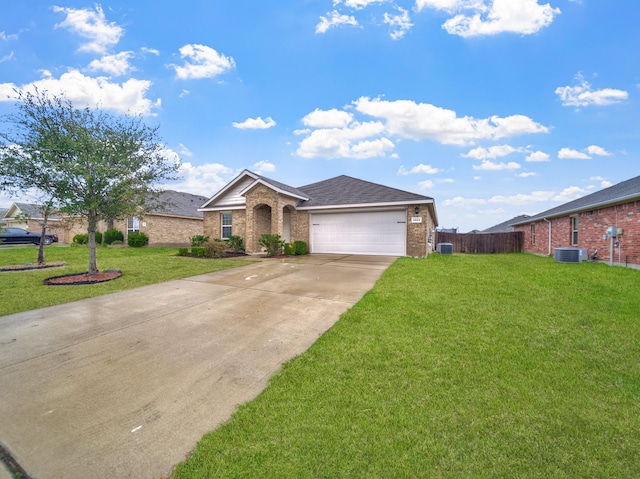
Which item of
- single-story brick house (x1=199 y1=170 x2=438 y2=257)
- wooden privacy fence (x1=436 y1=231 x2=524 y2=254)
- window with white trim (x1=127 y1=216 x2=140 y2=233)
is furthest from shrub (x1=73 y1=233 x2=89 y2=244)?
wooden privacy fence (x1=436 y1=231 x2=524 y2=254)

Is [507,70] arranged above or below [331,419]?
above

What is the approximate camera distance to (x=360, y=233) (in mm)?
14570

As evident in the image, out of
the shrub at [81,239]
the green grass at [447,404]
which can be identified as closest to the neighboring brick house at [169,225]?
the shrub at [81,239]

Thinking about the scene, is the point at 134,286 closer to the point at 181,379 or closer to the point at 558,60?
the point at 181,379

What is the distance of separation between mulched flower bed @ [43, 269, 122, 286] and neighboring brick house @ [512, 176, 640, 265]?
57.8ft

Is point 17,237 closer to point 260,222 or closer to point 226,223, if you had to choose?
point 226,223

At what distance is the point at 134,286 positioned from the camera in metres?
7.61

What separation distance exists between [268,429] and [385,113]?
16.4 metres

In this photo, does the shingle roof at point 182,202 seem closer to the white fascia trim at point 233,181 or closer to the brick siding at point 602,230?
the white fascia trim at point 233,181

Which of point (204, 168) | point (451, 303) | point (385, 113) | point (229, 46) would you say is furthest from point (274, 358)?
point (204, 168)

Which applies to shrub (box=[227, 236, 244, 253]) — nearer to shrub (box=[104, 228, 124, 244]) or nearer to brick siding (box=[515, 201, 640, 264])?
shrub (box=[104, 228, 124, 244])

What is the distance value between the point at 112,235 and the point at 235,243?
1218 cm

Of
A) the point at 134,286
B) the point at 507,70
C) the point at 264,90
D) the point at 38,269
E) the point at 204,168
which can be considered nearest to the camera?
the point at 134,286

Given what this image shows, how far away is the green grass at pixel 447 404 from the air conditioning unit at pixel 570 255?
9.07 m
